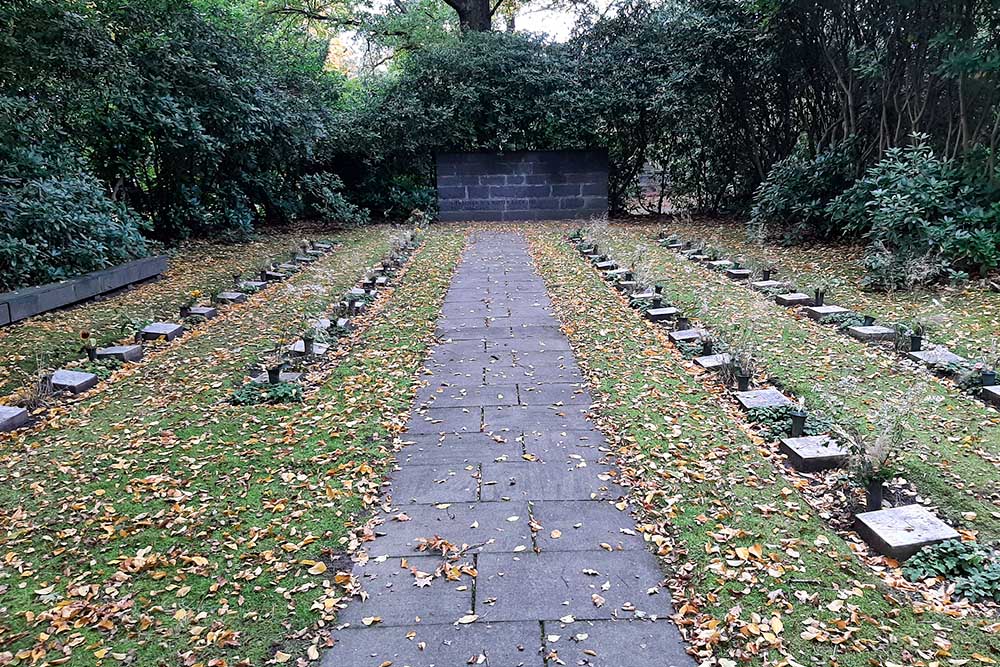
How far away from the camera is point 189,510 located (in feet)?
8.96

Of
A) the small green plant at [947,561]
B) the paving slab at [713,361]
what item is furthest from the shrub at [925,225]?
the small green plant at [947,561]

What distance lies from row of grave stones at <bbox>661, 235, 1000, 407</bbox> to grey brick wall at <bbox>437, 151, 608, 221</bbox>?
5.84 m

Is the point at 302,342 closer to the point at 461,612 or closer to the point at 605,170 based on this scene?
the point at 461,612

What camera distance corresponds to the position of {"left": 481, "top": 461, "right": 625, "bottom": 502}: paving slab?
282cm

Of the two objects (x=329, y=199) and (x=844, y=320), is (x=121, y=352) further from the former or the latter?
(x=329, y=199)

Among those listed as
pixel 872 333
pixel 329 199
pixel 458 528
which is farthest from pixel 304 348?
pixel 329 199

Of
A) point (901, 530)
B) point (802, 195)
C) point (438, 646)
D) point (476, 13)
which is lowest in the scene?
point (438, 646)

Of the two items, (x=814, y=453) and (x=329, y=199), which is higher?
(x=329, y=199)

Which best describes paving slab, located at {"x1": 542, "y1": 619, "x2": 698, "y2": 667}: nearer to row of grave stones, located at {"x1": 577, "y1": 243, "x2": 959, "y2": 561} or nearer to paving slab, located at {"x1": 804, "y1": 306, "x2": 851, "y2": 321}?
row of grave stones, located at {"x1": 577, "y1": 243, "x2": 959, "y2": 561}

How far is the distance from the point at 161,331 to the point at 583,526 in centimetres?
405

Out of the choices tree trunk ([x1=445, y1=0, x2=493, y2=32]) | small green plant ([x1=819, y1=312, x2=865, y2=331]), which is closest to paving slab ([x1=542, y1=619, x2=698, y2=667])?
small green plant ([x1=819, y1=312, x2=865, y2=331])

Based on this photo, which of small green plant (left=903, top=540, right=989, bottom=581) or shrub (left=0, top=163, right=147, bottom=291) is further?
shrub (left=0, top=163, right=147, bottom=291)

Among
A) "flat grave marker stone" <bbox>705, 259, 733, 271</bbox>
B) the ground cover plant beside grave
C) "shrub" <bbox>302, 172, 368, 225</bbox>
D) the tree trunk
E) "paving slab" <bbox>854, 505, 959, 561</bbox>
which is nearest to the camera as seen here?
"paving slab" <bbox>854, 505, 959, 561</bbox>

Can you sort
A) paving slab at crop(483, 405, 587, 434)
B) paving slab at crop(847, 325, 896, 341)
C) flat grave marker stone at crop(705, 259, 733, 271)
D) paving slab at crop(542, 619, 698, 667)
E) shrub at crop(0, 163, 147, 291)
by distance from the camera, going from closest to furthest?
1. paving slab at crop(542, 619, 698, 667)
2. paving slab at crop(483, 405, 587, 434)
3. paving slab at crop(847, 325, 896, 341)
4. shrub at crop(0, 163, 147, 291)
5. flat grave marker stone at crop(705, 259, 733, 271)
